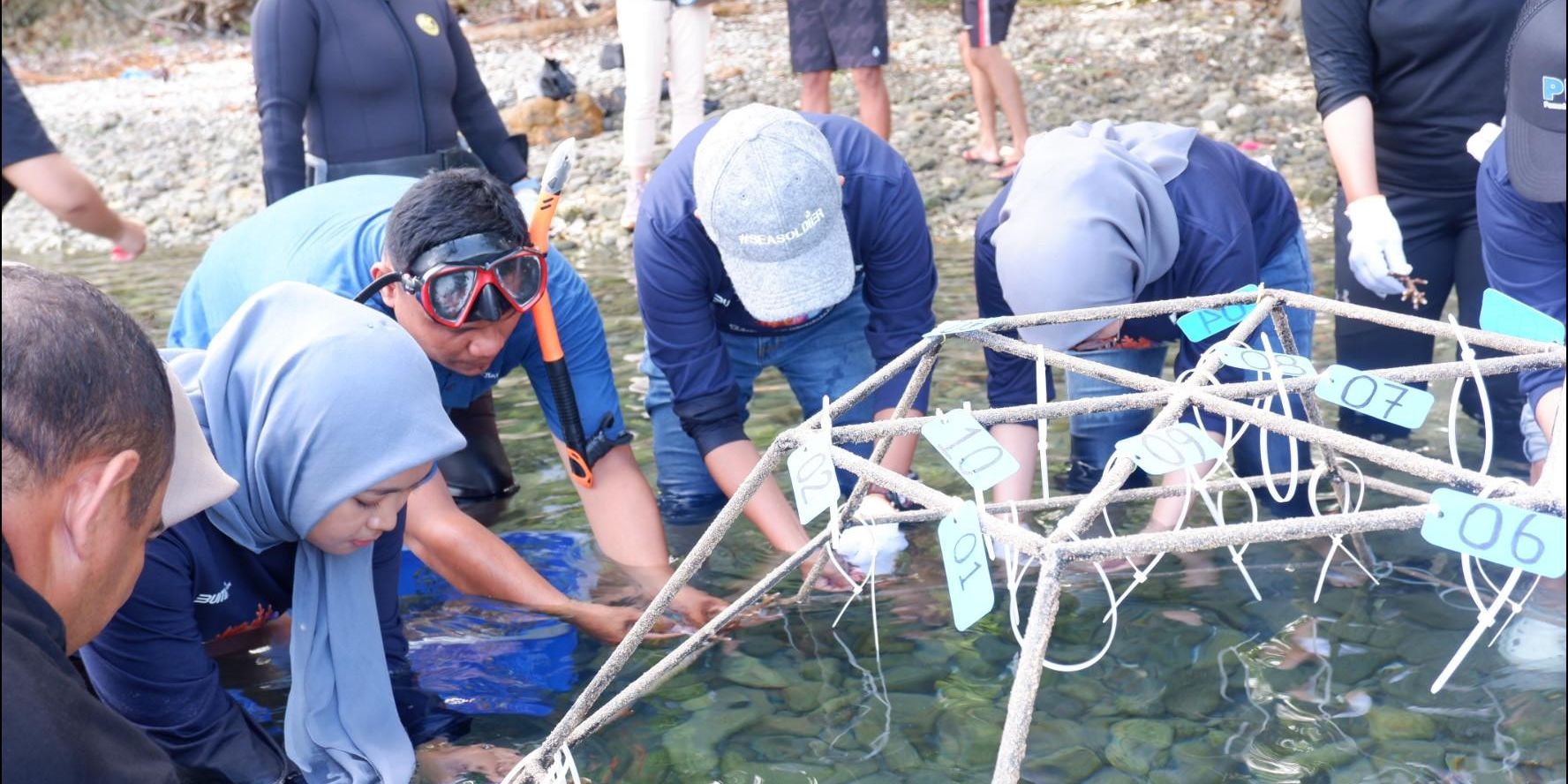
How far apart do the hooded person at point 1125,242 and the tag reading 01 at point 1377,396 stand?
2.76 ft

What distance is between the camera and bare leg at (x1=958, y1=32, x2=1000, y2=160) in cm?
845

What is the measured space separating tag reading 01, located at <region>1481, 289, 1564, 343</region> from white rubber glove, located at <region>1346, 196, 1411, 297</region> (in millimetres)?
948

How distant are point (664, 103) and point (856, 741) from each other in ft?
28.9

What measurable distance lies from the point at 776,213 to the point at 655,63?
4136mm

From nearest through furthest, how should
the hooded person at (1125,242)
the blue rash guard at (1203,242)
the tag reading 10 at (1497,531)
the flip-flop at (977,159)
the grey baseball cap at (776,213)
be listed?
the tag reading 10 at (1497,531) → the hooded person at (1125,242) → the grey baseball cap at (776,213) → the blue rash guard at (1203,242) → the flip-flop at (977,159)

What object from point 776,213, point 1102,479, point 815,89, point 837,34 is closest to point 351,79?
point 776,213

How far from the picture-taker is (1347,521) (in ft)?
5.39

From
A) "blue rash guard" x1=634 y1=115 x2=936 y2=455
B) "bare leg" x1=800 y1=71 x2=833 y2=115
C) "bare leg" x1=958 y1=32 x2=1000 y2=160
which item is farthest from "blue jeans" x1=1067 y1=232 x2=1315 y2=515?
"bare leg" x1=958 y1=32 x2=1000 y2=160

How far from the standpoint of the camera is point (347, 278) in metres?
3.05

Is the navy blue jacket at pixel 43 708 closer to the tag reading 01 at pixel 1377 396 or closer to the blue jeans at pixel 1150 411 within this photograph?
the tag reading 01 at pixel 1377 396

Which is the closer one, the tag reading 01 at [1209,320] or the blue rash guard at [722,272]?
the tag reading 01 at [1209,320]

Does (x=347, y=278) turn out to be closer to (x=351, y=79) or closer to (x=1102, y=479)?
(x=351, y=79)

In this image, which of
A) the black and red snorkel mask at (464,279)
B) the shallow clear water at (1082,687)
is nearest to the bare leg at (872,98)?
the shallow clear water at (1082,687)

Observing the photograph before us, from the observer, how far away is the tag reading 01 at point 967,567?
1750mm
